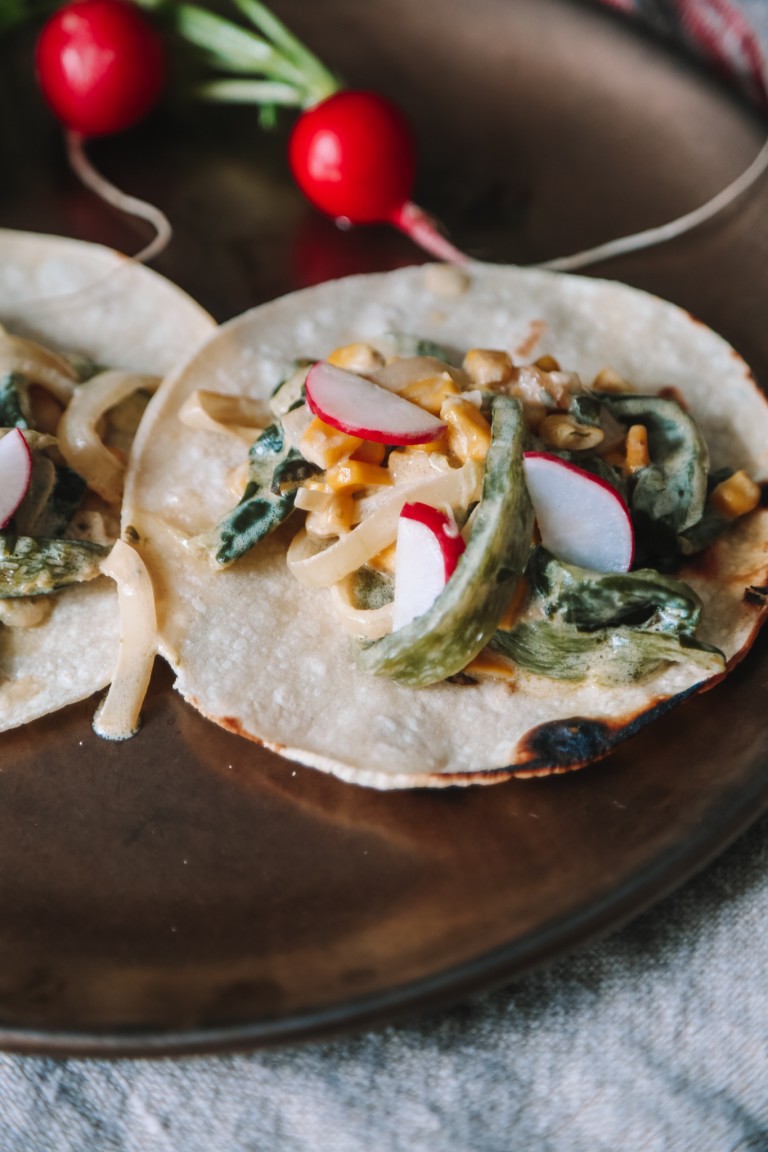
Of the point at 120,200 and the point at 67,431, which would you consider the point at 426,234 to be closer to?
the point at 120,200

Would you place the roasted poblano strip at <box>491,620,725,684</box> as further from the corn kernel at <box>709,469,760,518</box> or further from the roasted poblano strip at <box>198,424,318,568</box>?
the roasted poblano strip at <box>198,424,318,568</box>

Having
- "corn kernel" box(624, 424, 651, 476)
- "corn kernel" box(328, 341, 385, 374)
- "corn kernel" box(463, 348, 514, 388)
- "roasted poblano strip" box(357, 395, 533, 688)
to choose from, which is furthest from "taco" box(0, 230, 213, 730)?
"corn kernel" box(624, 424, 651, 476)

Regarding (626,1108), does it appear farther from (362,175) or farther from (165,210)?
(165,210)

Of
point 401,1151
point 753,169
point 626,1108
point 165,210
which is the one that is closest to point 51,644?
point 401,1151

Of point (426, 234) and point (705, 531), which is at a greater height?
point (705, 531)

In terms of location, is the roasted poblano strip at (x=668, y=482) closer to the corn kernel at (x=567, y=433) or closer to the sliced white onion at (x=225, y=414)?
the corn kernel at (x=567, y=433)

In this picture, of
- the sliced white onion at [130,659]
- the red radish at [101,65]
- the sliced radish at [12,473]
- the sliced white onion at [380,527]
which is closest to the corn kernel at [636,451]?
the sliced white onion at [380,527]

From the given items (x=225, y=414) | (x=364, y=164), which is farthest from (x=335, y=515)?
(x=364, y=164)
